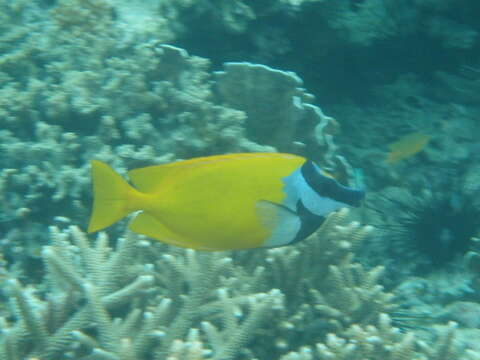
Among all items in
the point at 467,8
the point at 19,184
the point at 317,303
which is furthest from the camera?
the point at 467,8

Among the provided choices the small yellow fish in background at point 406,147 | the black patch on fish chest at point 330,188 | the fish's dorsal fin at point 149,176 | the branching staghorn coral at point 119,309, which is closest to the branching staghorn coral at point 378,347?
the branching staghorn coral at point 119,309

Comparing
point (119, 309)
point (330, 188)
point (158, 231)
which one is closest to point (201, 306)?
point (119, 309)

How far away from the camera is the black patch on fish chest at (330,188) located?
70.1 inches

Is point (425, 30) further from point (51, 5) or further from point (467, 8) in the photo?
point (51, 5)

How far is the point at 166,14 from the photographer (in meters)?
4.70

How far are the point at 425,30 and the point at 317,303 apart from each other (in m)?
3.51

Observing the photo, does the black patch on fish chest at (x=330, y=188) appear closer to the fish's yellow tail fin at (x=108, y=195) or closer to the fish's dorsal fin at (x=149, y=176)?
the fish's dorsal fin at (x=149, y=176)

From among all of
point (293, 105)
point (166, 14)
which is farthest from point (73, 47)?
point (293, 105)

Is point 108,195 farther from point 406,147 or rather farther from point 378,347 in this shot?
point 406,147

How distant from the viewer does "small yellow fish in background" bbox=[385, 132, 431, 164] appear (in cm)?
424

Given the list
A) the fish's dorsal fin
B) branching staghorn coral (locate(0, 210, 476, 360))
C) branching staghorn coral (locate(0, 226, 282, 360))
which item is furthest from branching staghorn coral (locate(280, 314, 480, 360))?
the fish's dorsal fin

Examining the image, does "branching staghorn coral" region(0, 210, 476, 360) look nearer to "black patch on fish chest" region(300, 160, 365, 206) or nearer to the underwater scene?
the underwater scene

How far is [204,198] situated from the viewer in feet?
6.15

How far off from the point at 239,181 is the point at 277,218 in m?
0.23
